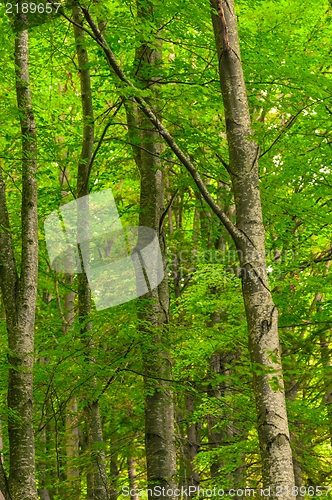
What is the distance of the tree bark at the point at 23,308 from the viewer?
7.10 metres

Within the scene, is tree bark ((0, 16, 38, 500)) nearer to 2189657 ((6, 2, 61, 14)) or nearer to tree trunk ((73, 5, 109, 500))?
2189657 ((6, 2, 61, 14))

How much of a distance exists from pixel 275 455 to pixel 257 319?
1047 millimetres

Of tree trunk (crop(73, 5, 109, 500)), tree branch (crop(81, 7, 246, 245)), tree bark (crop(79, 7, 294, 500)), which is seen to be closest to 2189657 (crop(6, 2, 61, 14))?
tree trunk (crop(73, 5, 109, 500))

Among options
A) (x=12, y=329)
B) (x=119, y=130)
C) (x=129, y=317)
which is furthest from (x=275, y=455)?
(x=119, y=130)

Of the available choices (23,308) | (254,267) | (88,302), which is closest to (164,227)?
(88,302)

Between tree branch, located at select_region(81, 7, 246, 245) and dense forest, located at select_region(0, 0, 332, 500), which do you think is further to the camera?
dense forest, located at select_region(0, 0, 332, 500)

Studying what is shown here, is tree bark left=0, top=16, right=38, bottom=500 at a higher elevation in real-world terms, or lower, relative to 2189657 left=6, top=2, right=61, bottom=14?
lower

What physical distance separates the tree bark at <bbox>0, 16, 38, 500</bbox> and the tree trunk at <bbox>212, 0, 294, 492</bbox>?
305cm

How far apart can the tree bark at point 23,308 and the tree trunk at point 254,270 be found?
3.05m

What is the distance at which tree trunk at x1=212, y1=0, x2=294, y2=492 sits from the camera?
454 cm

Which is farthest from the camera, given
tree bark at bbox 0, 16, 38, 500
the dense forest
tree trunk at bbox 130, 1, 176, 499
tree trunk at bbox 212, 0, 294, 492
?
tree trunk at bbox 130, 1, 176, 499

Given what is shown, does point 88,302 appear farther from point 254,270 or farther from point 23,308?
point 254,270

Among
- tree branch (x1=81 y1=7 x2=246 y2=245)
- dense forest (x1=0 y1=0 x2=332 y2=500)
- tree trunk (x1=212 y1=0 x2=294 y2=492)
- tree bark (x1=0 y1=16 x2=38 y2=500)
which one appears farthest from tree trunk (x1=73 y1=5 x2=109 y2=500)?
tree trunk (x1=212 y1=0 x2=294 y2=492)

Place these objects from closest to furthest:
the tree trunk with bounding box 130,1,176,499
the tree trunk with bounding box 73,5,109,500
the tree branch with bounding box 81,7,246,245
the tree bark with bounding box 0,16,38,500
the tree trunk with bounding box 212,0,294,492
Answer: the tree trunk with bounding box 212,0,294,492 → the tree branch with bounding box 81,7,246,245 → the tree bark with bounding box 0,16,38,500 → the tree trunk with bounding box 130,1,176,499 → the tree trunk with bounding box 73,5,109,500
